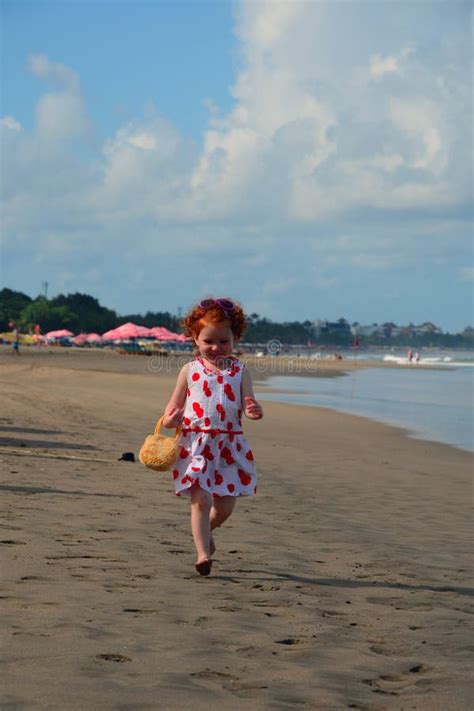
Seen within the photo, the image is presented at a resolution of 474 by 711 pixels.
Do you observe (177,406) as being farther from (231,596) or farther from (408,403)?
(408,403)

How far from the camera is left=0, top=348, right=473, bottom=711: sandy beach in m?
3.73

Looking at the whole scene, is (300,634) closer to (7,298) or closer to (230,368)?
(230,368)

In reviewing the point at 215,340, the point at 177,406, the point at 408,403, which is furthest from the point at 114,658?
the point at 408,403

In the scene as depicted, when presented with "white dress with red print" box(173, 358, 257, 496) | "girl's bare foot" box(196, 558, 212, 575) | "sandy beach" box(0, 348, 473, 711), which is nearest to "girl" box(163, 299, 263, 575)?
"white dress with red print" box(173, 358, 257, 496)

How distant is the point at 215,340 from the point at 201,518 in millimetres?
1011

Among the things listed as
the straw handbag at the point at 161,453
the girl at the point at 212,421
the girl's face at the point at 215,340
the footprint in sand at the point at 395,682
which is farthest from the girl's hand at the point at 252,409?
the footprint in sand at the point at 395,682

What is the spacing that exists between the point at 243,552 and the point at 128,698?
3071mm

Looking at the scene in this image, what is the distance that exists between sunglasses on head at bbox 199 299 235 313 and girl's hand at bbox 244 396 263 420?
0.52 meters

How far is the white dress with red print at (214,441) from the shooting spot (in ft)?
18.9

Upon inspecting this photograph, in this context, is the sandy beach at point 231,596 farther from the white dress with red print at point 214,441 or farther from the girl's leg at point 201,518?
the white dress with red print at point 214,441

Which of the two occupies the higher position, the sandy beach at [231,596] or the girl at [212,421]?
the girl at [212,421]

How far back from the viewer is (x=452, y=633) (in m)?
4.80

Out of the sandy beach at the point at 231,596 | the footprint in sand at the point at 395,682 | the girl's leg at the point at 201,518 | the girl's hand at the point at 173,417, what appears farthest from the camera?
the girl's hand at the point at 173,417

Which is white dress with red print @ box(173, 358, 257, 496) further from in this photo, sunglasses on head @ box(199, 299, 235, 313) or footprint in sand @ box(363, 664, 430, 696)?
footprint in sand @ box(363, 664, 430, 696)
